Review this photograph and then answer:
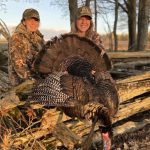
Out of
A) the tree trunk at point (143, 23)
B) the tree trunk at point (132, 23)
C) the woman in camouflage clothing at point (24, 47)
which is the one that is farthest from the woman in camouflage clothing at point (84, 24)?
the tree trunk at point (132, 23)

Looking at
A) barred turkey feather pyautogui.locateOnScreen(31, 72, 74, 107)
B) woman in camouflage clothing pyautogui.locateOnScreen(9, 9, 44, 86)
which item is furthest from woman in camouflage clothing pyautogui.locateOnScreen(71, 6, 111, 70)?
barred turkey feather pyautogui.locateOnScreen(31, 72, 74, 107)

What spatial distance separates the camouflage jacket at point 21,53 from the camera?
658 cm

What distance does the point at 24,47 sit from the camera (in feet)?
22.2

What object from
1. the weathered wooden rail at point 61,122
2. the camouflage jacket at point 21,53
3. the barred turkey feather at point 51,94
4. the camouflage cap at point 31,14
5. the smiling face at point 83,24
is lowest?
the weathered wooden rail at point 61,122

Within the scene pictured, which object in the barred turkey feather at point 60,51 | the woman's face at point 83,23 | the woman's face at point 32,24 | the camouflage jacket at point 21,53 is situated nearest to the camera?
the barred turkey feather at point 60,51

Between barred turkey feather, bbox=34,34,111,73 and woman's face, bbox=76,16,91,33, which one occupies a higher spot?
woman's face, bbox=76,16,91,33

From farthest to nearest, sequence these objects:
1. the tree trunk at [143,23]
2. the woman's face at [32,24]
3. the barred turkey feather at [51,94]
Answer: the tree trunk at [143,23], the woman's face at [32,24], the barred turkey feather at [51,94]

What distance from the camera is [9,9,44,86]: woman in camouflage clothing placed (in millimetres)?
6586

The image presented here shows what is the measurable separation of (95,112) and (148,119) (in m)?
2.99

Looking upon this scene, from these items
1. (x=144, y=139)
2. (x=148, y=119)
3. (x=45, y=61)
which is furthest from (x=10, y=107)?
(x=148, y=119)

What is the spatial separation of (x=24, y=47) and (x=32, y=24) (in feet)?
1.31

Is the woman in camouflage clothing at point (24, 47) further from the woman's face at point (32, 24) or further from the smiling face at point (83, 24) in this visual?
the smiling face at point (83, 24)

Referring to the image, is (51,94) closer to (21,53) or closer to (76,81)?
(76,81)

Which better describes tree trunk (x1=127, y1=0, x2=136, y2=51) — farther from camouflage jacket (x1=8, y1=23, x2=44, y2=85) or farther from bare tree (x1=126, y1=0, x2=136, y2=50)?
camouflage jacket (x1=8, y1=23, x2=44, y2=85)
